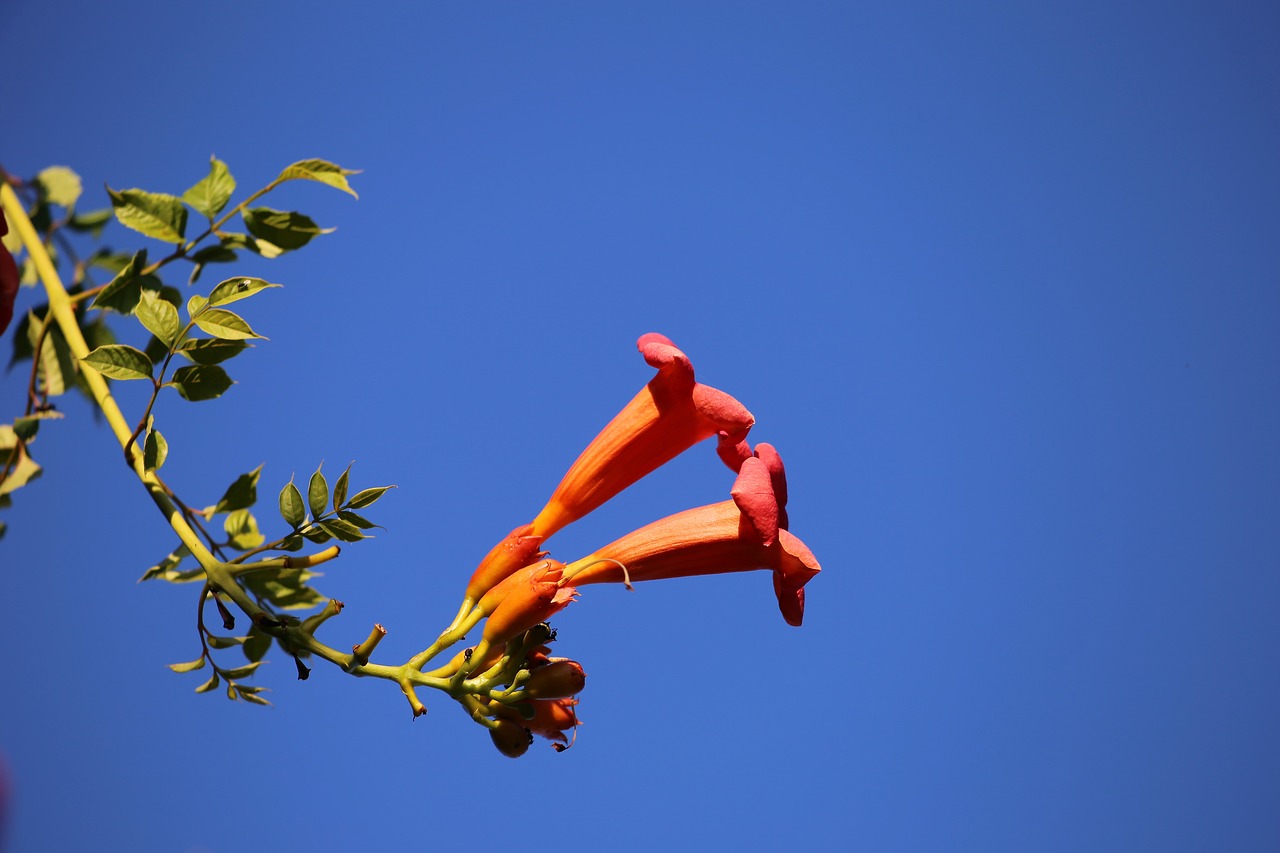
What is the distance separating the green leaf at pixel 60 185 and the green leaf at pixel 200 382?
77.2 inches

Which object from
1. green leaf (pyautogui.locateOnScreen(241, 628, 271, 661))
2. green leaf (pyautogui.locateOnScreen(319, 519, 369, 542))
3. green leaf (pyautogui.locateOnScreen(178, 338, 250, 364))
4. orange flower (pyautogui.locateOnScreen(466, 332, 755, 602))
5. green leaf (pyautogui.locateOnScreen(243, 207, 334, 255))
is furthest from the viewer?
green leaf (pyautogui.locateOnScreen(243, 207, 334, 255))

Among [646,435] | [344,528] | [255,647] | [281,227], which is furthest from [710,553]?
→ [281,227]

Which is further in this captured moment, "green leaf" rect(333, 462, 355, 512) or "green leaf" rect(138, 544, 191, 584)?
"green leaf" rect(138, 544, 191, 584)

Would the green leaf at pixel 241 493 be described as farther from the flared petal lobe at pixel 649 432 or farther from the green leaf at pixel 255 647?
the flared petal lobe at pixel 649 432

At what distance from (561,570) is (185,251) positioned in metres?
1.72

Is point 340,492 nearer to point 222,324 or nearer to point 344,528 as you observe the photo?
point 344,528

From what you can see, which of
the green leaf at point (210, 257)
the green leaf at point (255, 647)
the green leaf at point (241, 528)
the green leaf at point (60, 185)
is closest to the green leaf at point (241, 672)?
A: the green leaf at point (255, 647)

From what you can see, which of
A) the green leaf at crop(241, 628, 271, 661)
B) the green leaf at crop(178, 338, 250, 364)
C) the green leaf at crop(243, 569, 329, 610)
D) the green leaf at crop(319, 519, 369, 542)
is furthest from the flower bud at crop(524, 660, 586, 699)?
the green leaf at crop(178, 338, 250, 364)

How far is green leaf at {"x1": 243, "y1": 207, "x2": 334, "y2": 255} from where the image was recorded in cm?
312

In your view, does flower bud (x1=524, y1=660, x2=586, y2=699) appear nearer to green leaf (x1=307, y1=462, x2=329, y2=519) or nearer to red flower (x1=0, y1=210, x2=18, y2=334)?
green leaf (x1=307, y1=462, x2=329, y2=519)

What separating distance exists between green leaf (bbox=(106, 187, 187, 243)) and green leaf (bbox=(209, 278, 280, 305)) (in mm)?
732

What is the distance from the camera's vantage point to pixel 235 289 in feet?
8.14

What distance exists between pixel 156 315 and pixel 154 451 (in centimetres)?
34

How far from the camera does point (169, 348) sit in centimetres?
247
